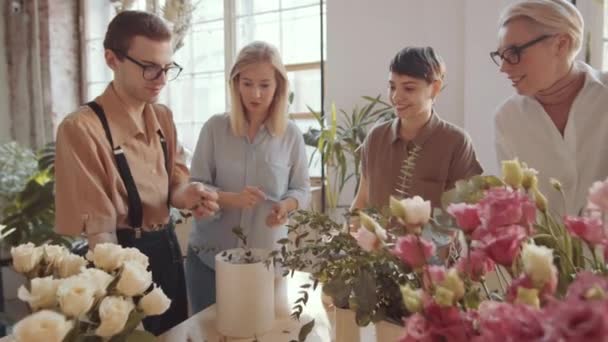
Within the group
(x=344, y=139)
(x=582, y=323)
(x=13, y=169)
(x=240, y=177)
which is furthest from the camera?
(x=13, y=169)

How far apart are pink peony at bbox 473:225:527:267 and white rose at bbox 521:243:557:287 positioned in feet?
0.11

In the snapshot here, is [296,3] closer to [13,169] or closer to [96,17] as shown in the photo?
[96,17]

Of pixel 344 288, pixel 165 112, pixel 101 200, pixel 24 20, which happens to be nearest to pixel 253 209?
pixel 165 112

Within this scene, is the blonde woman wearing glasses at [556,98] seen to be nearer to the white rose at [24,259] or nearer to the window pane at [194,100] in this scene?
the white rose at [24,259]

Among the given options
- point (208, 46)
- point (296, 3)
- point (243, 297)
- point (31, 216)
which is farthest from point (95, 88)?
point (243, 297)

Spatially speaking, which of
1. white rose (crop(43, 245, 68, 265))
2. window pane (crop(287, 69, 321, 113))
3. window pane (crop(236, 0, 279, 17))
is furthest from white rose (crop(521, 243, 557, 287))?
window pane (crop(236, 0, 279, 17))

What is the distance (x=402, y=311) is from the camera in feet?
1.95

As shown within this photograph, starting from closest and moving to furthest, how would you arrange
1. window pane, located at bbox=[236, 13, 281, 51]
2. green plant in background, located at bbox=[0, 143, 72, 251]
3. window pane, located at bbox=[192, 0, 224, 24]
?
green plant in background, located at bbox=[0, 143, 72, 251] → window pane, located at bbox=[236, 13, 281, 51] → window pane, located at bbox=[192, 0, 224, 24]

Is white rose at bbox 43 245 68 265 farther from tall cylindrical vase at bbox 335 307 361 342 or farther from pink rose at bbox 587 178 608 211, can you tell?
pink rose at bbox 587 178 608 211

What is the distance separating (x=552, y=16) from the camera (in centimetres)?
111

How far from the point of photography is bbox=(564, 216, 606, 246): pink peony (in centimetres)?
43

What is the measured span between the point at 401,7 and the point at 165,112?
6.30 feet

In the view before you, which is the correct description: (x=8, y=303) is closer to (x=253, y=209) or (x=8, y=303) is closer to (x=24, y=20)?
(x=24, y=20)

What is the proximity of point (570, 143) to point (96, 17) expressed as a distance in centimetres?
428
